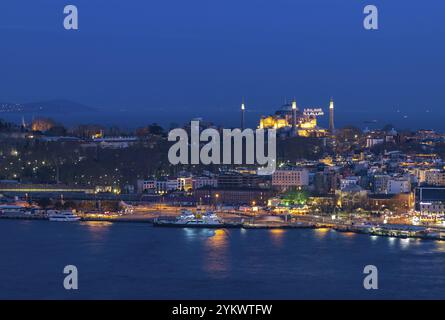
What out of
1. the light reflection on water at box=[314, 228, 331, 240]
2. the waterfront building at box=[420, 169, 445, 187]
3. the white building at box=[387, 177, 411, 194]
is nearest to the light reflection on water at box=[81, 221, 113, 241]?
the light reflection on water at box=[314, 228, 331, 240]

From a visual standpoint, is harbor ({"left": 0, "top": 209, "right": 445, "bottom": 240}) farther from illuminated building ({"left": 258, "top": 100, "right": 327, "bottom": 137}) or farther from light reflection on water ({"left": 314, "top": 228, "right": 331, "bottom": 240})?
illuminated building ({"left": 258, "top": 100, "right": 327, "bottom": 137})

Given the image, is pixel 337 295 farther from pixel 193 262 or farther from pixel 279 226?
pixel 279 226

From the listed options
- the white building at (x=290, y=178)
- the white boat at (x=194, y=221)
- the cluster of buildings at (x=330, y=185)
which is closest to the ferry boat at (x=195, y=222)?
the white boat at (x=194, y=221)

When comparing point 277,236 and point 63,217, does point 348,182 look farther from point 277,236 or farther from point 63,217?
point 277,236

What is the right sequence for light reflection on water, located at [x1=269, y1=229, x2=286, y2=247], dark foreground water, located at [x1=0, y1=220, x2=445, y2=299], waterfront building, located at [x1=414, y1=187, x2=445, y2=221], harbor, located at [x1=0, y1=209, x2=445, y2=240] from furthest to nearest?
waterfront building, located at [x1=414, y1=187, x2=445, y2=221] → harbor, located at [x1=0, y1=209, x2=445, y2=240] → light reflection on water, located at [x1=269, y1=229, x2=286, y2=247] → dark foreground water, located at [x1=0, y1=220, x2=445, y2=299]

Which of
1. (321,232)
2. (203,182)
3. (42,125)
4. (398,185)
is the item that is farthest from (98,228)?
(42,125)
